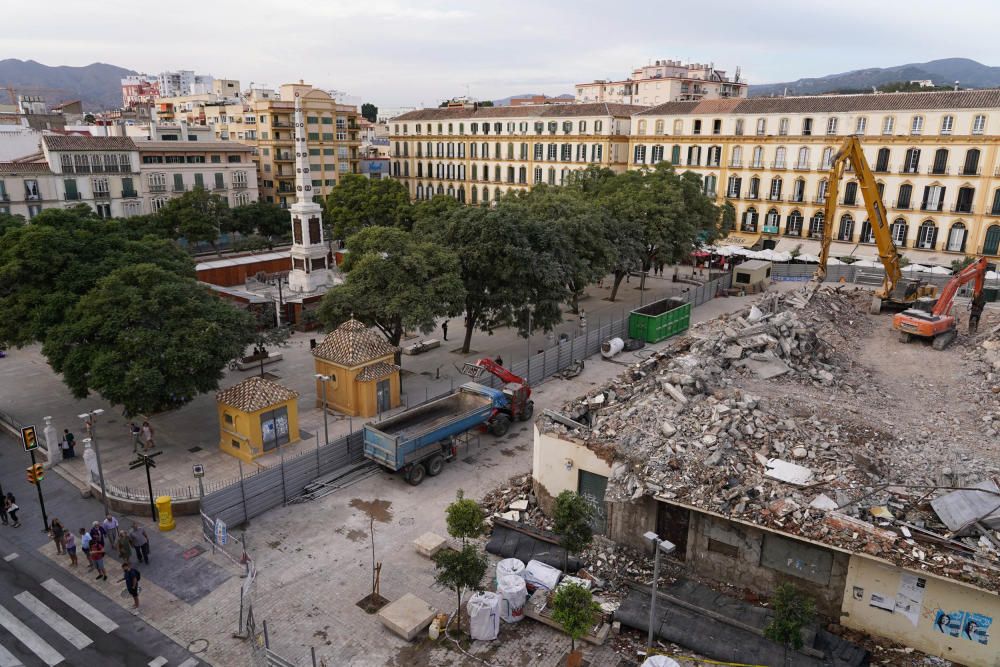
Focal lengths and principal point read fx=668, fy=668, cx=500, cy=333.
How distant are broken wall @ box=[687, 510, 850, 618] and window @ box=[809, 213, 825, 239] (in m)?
53.6

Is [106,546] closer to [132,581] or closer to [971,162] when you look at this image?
[132,581]

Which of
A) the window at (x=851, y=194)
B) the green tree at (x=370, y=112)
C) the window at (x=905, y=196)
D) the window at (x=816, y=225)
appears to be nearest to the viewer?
the window at (x=905, y=196)

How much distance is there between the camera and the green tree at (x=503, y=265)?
35281 mm

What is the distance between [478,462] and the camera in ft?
88.5

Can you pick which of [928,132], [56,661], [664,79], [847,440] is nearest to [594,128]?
[928,132]

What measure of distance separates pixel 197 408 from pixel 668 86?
96584mm

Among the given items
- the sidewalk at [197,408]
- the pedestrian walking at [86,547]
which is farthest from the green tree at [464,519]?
the pedestrian walking at [86,547]

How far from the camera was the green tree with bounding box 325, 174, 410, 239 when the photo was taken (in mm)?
68500

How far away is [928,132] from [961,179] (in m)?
4.87

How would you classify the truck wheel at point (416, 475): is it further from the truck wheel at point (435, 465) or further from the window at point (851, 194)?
the window at point (851, 194)

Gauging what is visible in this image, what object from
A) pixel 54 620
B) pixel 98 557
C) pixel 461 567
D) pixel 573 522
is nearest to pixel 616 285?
pixel 573 522

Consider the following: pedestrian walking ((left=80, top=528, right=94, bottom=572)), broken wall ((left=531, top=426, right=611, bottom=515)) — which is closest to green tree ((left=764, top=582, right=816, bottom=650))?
broken wall ((left=531, top=426, right=611, bottom=515))

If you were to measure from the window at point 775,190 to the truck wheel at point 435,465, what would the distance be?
53.7m

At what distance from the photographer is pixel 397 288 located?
1252 inches
